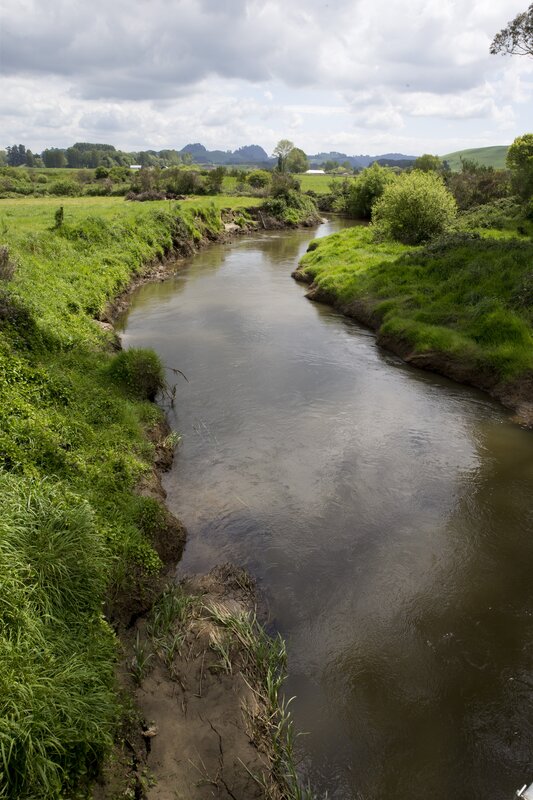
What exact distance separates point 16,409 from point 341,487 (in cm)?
840

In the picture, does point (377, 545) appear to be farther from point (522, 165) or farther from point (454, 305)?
point (522, 165)

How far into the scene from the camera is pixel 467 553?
11758 mm

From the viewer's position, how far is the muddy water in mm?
7781

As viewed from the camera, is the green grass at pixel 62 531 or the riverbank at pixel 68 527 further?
the riverbank at pixel 68 527

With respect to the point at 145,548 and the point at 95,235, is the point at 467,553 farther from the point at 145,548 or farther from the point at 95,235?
the point at 95,235

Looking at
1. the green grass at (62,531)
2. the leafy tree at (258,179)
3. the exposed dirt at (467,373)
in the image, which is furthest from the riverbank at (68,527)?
the leafy tree at (258,179)

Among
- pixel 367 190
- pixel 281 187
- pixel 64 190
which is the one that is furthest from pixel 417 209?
pixel 64 190

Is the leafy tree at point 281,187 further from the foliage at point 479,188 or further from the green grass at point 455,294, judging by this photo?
the green grass at point 455,294

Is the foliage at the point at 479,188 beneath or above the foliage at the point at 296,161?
beneath

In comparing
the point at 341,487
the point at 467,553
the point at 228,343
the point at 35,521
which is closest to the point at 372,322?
the point at 228,343

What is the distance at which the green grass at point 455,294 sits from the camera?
2155cm

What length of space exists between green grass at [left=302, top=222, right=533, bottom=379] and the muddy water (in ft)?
6.55

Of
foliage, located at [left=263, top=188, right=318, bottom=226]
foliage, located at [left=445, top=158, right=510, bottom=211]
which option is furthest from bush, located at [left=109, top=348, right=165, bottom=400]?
foliage, located at [left=263, top=188, right=318, bottom=226]

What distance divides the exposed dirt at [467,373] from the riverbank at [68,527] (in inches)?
468
